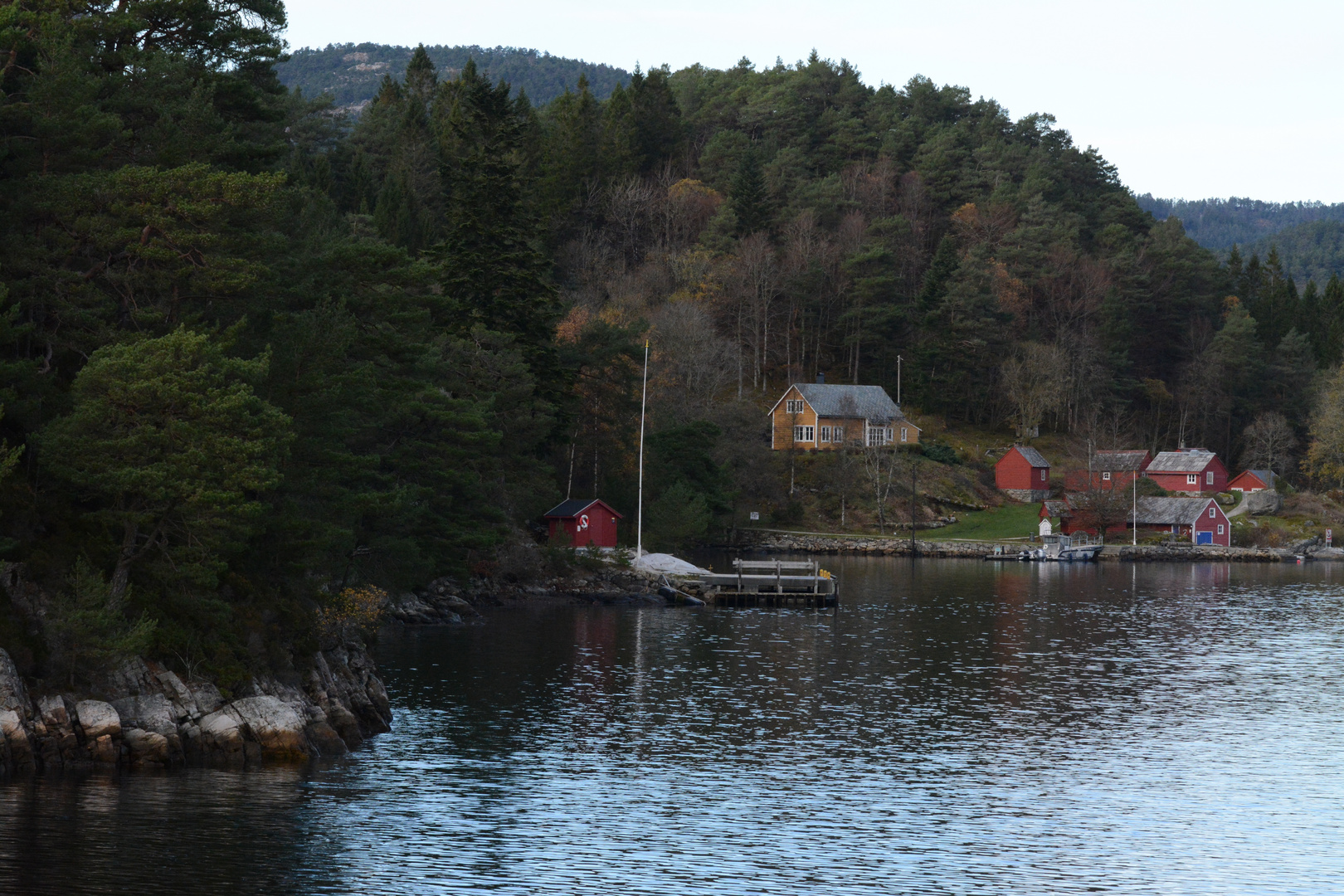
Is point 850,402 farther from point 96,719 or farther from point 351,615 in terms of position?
point 96,719

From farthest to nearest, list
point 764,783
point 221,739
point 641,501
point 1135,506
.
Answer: point 1135,506
point 641,501
point 764,783
point 221,739

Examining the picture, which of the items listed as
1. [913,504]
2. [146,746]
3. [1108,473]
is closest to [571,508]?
[913,504]

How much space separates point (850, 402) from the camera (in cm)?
12775

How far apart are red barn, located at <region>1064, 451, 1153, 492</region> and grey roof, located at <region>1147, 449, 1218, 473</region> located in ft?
16.7

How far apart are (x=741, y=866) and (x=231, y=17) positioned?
31.1 metres

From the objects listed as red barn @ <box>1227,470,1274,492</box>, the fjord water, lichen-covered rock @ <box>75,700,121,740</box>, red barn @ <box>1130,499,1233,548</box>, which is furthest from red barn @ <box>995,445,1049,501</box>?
lichen-covered rock @ <box>75,700,121,740</box>

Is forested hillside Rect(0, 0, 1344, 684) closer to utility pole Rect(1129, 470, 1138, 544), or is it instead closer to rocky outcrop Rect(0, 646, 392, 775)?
rocky outcrop Rect(0, 646, 392, 775)

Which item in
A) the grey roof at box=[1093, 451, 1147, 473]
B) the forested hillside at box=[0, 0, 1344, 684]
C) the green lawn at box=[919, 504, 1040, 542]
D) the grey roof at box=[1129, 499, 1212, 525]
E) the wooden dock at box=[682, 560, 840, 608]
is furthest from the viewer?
the grey roof at box=[1093, 451, 1147, 473]

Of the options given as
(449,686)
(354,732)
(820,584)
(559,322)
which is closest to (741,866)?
(354,732)

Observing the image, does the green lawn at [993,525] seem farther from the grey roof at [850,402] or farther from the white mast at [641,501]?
the white mast at [641,501]

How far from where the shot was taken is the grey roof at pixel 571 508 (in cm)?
8200

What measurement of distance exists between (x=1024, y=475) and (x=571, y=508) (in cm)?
5991

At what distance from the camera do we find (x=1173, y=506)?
12019cm

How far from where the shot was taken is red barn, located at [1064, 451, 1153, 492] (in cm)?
12038
